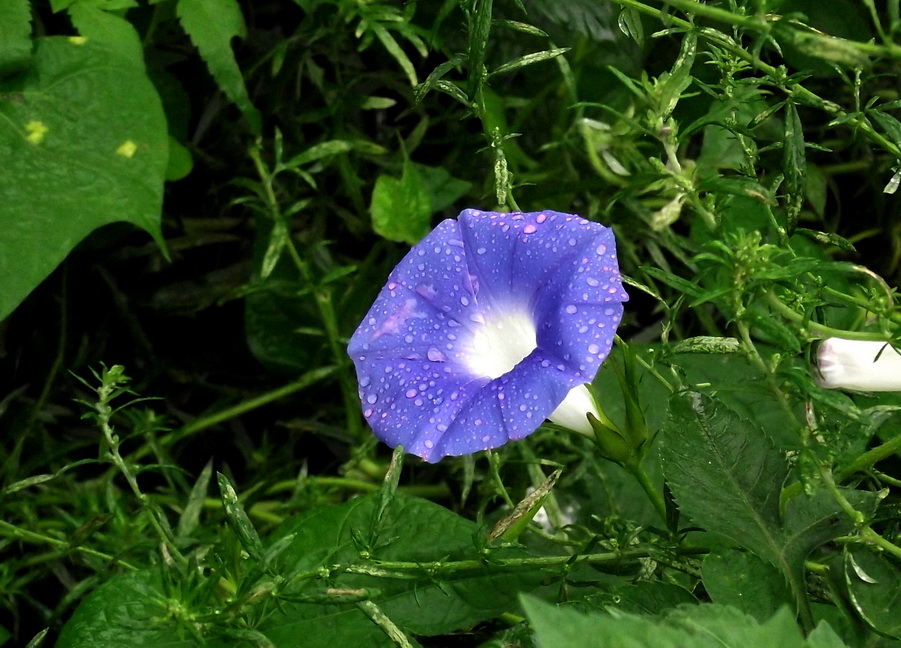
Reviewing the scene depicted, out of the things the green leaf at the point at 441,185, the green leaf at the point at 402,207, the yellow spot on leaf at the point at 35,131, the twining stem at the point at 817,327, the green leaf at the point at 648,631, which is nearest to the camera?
the green leaf at the point at 648,631

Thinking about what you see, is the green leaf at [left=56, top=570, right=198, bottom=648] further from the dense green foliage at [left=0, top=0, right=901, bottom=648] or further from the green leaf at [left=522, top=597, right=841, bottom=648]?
the green leaf at [left=522, top=597, right=841, bottom=648]

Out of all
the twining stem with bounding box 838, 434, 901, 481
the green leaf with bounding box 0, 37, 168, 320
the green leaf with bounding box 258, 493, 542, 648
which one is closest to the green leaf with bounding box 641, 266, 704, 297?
the twining stem with bounding box 838, 434, 901, 481

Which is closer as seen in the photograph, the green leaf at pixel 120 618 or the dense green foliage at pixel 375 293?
the dense green foliage at pixel 375 293

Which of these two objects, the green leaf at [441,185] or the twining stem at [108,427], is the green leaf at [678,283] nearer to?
the twining stem at [108,427]

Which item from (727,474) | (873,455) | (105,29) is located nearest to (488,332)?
(727,474)

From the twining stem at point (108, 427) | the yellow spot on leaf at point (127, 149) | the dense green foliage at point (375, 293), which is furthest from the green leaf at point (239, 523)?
the yellow spot on leaf at point (127, 149)

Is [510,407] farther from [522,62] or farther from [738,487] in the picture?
[522,62]
